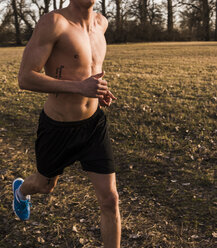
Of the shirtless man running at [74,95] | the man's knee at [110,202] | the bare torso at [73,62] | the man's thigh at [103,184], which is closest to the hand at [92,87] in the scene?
the shirtless man running at [74,95]

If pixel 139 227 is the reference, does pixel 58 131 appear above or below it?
above

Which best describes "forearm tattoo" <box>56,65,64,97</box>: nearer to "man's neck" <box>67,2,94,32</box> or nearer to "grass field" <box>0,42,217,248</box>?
"man's neck" <box>67,2,94,32</box>

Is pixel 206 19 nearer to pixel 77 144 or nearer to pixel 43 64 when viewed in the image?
pixel 77 144

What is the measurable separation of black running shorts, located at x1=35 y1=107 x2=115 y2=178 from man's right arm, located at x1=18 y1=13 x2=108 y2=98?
44 cm

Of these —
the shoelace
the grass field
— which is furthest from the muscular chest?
the grass field

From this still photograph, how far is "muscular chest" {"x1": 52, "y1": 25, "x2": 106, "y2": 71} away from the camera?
2484 millimetres

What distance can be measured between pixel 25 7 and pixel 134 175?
119 feet

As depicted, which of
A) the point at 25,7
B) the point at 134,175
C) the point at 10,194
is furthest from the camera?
the point at 25,7

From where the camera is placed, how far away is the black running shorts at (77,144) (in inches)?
109

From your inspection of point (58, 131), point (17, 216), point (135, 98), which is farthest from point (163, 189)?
point (135, 98)

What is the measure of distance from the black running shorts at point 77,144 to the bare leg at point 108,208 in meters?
0.09

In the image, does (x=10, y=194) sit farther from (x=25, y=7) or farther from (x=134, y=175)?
(x=25, y=7)

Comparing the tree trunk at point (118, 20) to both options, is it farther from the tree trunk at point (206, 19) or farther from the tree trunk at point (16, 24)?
the tree trunk at point (16, 24)

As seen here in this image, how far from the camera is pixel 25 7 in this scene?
37219 millimetres
